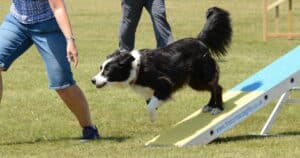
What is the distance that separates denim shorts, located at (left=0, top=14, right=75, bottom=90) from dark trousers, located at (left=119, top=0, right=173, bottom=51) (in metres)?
3.21

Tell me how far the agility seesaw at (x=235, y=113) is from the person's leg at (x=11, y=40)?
1.44 metres

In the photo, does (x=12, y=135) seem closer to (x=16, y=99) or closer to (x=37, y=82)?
(x=16, y=99)

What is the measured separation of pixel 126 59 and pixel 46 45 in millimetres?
746

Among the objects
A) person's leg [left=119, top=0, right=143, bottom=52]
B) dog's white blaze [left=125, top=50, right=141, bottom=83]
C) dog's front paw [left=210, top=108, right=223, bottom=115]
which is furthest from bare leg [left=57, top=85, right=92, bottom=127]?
person's leg [left=119, top=0, right=143, bottom=52]

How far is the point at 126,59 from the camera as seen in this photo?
7078 millimetres

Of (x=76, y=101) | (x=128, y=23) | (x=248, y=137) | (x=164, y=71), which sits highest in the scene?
(x=164, y=71)

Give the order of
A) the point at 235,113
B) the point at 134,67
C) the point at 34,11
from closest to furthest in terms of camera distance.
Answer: the point at 34,11
the point at 235,113
the point at 134,67

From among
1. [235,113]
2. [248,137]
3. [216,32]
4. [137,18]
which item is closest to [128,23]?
[137,18]

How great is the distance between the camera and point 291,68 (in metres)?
7.30

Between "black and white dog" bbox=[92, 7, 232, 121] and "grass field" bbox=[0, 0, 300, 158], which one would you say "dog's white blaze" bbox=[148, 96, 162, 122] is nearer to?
"black and white dog" bbox=[92, 7, 232, 121]

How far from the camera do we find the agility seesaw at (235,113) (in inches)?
266

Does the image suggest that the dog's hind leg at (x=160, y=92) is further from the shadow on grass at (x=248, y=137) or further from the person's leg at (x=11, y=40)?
the person's leg at (x=11, y=40)

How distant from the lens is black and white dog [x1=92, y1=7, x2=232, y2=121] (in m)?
7.10

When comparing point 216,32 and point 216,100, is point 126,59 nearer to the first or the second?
point 216,100
